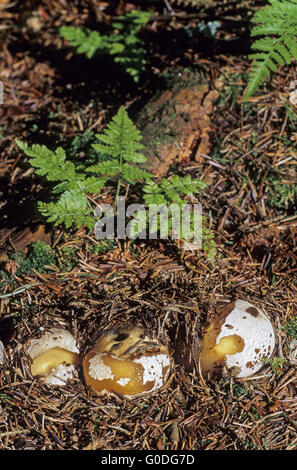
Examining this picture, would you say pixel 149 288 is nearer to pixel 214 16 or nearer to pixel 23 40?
pixel 214 16

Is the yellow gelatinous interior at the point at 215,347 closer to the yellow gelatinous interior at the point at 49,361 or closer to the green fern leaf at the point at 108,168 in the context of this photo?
the yellow gelatinous interior at the point at 49,361

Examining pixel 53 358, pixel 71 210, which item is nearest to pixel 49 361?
pixel 53 358

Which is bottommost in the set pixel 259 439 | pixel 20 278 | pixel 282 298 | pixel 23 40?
pixel 259 439

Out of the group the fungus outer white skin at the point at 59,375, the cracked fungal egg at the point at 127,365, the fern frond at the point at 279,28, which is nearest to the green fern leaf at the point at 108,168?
the cracked fungal egg at the point at 127,365

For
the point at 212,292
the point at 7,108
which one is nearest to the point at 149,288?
the point at 212,292

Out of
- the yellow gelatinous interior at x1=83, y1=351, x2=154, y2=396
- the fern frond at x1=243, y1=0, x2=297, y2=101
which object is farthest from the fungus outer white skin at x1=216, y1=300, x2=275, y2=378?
the fern frond at x1=243, y1=0, x2=297, y2=101

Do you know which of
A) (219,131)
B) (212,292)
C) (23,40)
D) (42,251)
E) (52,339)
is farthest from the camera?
(23,40)

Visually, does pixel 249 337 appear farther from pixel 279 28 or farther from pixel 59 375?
pixel 279 28

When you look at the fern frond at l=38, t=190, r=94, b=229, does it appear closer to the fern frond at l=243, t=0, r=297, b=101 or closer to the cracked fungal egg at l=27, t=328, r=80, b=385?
the cracked fungal egg at l=27, t=328, r=80, b=385
